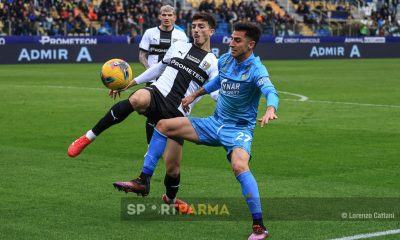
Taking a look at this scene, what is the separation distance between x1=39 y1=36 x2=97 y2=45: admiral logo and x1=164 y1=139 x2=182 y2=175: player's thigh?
3438 cm

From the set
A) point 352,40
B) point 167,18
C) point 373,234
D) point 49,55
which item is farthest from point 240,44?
point 352,40

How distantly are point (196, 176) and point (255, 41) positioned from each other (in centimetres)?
350

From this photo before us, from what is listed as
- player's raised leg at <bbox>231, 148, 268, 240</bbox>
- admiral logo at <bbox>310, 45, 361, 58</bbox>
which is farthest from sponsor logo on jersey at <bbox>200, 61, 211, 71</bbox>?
admiral logo at <bbox>310, 45, 361, 58</bbox>

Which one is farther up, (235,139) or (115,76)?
(235,139)

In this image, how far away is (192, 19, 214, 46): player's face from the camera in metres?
9.34

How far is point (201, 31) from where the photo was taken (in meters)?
9.40

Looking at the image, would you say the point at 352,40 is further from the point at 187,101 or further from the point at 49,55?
the point at 187,101

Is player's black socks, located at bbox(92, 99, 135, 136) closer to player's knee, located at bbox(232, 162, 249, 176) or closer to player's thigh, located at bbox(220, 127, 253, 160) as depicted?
player's thigh, located at bbox(220, 127, 253, 160)

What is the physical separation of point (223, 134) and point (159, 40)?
544 centimetres

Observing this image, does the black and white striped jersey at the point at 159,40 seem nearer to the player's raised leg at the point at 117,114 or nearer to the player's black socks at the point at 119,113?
the player's raised leg at the point at 117,114

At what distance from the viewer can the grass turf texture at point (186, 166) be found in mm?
8164

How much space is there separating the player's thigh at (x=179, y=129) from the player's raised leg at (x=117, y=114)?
78cm

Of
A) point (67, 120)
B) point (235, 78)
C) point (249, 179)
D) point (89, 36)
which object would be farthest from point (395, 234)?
point (89, 36)

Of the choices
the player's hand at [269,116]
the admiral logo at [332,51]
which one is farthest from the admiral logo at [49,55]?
the player's hand at [269,116]
